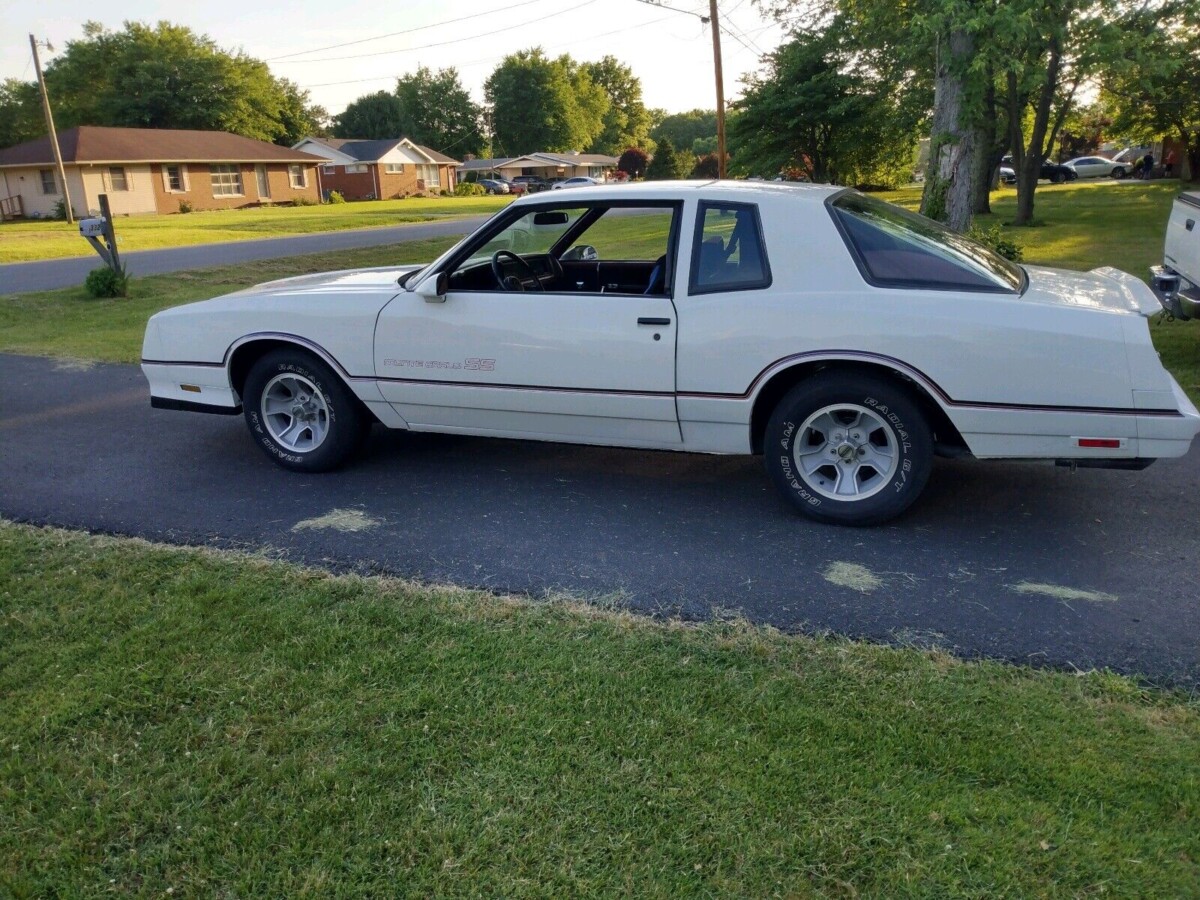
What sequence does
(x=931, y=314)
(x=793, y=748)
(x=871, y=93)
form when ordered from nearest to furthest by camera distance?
(x=793, y=748), (x=931, y=314), (x=871, y=93)

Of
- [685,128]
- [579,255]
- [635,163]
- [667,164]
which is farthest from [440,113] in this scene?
[579,255]

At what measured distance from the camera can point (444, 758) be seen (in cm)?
287

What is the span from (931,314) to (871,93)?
29.4 m

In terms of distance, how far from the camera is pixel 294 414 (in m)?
5.63

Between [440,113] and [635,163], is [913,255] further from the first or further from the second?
[440,113]

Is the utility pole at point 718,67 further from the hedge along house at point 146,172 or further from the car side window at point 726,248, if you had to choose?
the hedge along house at point 146,172

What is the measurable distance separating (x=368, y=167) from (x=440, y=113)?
3233cm

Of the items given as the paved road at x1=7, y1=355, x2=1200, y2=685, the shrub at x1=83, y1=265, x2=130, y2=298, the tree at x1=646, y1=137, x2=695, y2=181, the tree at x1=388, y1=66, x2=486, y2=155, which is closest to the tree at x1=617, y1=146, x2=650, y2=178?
the tree at x1=646, y1=137, x2=695, y2=181

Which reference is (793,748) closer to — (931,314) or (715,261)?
(931,314)

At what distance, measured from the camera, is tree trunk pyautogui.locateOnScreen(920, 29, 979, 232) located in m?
12.4

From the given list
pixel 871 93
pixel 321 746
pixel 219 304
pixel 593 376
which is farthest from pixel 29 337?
pixel 871 93

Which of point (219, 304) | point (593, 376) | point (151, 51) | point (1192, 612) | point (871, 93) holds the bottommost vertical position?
point (1192, 612)

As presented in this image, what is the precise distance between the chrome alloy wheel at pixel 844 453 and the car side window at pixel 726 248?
773 mm

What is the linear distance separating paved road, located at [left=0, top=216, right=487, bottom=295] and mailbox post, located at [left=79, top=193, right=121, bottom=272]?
7.65 feet
